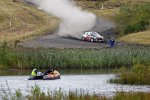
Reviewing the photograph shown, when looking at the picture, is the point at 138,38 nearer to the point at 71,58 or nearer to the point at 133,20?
the point at 133,20

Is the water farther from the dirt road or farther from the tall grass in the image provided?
the dirt road

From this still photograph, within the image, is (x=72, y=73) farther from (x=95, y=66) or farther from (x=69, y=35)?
(x=69, y=35)

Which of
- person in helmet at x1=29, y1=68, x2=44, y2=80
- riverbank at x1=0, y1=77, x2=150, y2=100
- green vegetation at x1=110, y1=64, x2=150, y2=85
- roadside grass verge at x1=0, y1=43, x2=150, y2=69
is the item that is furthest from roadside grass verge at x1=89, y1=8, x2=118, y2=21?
green vegetation at x1=110, y1=64, x2=150, y2=85

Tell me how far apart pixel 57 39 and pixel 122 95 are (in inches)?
2719

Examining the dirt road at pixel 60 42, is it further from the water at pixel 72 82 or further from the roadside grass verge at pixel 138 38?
the water at pixel 72 82

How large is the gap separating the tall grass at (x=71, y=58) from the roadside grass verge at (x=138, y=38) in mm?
20289

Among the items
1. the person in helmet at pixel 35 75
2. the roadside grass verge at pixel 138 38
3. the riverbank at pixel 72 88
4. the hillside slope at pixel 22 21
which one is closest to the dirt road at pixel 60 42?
the roadside grass verge at pixel 138 38

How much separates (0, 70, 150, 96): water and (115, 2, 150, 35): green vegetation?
4094 centimetres

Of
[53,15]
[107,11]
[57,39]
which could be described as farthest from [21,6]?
[57,39]

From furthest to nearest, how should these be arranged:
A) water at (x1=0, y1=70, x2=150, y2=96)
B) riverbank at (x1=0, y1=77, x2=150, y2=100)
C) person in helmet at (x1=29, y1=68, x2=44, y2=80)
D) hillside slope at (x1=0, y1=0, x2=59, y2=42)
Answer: hillside slope at (x1=0, y1=0, x2=59, y2=42)
person in helmet at (x1=29, y1=68, x2=44, y2=80)
water at (x1=0, y1=70, x2=150, y2=96)
riverbank at (x1=0, y1=77, x2=150, y2=100)

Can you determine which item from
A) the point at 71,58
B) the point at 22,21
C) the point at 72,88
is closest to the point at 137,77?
the point at 72,88

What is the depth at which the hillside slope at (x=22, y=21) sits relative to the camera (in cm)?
10919

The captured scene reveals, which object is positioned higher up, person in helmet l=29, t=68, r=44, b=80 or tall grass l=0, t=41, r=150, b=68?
tall grass l=0, t=41, r=150, b=68

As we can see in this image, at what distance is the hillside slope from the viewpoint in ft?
358
